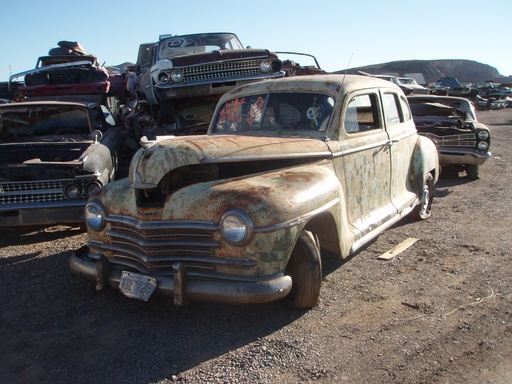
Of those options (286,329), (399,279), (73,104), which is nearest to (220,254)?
(286,329)

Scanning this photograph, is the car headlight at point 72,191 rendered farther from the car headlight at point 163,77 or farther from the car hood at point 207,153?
the car headlight at point 163,77

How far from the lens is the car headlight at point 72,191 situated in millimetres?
5738

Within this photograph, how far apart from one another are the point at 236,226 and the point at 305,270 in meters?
0.68

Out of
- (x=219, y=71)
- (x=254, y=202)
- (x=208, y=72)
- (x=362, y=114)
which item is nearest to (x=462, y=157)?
(x=219, y=71)

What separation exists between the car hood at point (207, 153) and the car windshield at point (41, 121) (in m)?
3.75

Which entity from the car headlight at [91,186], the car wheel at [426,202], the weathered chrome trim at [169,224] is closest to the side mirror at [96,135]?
the car headlight at [91,186]

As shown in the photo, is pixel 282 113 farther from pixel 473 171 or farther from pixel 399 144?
pixel 473 171

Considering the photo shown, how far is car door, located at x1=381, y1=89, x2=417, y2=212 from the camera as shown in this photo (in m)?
5.44

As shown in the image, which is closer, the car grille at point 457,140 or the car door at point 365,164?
the car door at point 365,164

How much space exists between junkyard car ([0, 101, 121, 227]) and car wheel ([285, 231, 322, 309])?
2874mm

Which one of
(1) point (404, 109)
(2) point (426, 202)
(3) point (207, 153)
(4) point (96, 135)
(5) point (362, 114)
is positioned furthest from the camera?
(4) point (96, 135)

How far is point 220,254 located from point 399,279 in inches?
74.8

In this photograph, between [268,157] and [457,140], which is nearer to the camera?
[268,157]

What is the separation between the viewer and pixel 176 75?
805 centimetres
